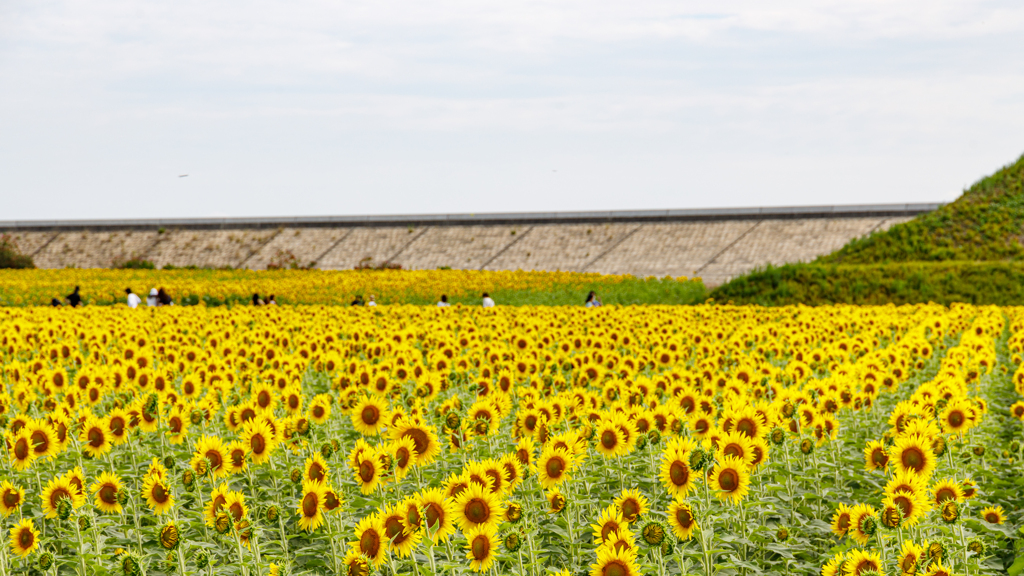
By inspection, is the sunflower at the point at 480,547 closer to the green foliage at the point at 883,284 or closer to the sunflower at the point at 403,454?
the sunflower at the point at 403,454

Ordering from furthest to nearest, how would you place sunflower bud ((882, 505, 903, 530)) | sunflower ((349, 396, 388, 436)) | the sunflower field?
sunflower ((349, 396, 388, 436)), the sunflower field, sunflower bud ((882, 505, 903, 530))

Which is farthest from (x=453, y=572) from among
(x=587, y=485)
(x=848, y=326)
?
(x=848, y=326)

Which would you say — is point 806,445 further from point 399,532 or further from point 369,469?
point 399,532

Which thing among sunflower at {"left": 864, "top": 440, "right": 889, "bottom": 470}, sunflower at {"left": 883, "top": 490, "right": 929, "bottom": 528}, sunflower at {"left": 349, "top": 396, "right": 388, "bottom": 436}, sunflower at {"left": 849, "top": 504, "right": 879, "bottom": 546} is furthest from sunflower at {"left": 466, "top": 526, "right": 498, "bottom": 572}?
sunflower at {"left": 864, "top": 440, "right": 889, "bottom": 470}

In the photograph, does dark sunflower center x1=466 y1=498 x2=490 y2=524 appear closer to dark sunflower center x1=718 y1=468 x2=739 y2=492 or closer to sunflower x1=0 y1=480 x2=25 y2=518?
dark sunflower center x1=718 y1=468 x2=739 y2=492

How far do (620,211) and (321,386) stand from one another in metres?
53.0

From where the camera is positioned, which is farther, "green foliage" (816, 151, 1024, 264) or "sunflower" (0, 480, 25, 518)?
"green foliage" (816, 151, 1024, 264)

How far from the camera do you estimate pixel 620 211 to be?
63.5 meters

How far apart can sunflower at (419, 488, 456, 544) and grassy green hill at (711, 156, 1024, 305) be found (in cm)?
2756

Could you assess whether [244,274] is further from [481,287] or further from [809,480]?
[809,480]

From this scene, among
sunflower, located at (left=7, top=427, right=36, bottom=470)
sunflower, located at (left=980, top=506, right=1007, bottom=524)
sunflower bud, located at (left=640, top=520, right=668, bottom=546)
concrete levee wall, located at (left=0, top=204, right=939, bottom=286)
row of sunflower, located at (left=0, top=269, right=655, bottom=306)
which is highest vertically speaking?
concrete levee wall, located at (left=0, top=204, right=939, bottom=286)

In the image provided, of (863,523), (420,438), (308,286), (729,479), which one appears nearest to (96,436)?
(420,438)

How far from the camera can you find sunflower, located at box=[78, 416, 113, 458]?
22.8ft

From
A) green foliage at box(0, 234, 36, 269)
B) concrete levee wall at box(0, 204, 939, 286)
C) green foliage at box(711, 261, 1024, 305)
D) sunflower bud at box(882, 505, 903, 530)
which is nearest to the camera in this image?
sunflower bud at box(882, 505, 903, 530)
